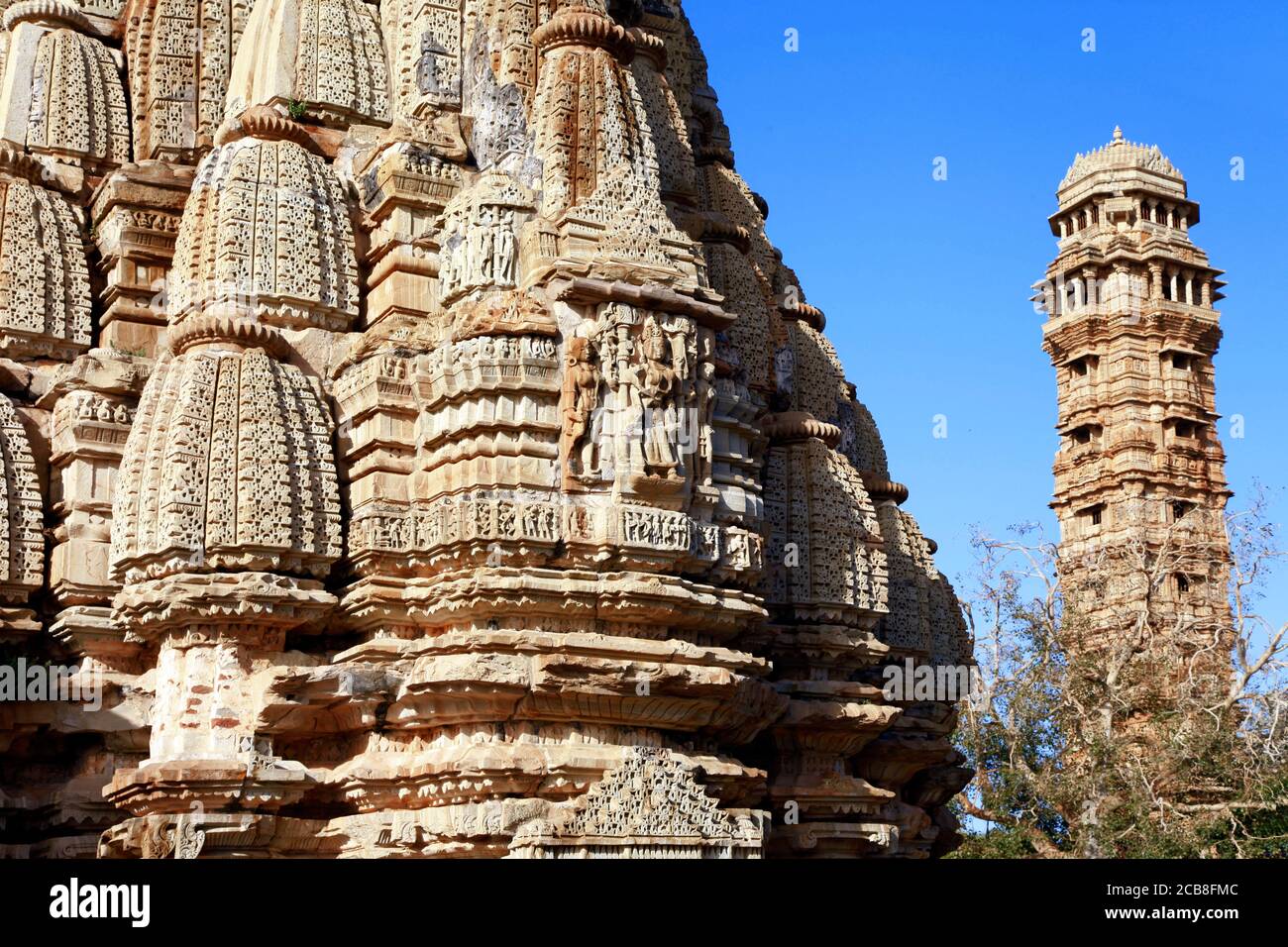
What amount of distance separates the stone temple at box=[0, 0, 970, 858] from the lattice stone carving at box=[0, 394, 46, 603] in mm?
39

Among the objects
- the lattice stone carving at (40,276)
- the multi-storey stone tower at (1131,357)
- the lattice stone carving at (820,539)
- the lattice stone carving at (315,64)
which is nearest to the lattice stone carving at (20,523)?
the lattice stone carving at (40,276)

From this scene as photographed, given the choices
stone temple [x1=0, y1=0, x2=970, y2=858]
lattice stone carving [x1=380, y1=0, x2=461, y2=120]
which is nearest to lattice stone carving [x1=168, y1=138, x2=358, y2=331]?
stone temple [x1=0, y1=0, x2=970, y2=858]

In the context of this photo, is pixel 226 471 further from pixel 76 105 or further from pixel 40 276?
pixel 76 105

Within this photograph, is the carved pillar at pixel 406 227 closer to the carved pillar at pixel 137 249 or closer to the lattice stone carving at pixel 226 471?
the lattice stone carving at pixel 226 471

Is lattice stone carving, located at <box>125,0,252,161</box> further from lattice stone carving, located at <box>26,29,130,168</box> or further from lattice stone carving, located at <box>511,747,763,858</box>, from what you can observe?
lattice stone carving, located at <box>511,747,763,858</box>

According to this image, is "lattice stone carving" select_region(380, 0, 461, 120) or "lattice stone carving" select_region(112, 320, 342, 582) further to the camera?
"lattice stone carving" select_region(380, 0, 461, 120)

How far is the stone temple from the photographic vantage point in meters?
16.2

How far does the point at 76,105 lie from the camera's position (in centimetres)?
2062

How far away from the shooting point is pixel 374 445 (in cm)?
1730
